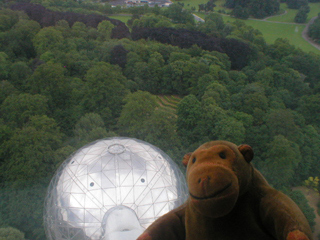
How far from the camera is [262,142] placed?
21047mm

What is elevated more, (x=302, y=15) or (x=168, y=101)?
(x=302, y=15)

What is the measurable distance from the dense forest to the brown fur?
10.7 meters

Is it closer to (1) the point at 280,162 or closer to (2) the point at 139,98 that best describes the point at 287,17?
(1) the point at 280,162

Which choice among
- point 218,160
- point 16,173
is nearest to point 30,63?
point 16,173

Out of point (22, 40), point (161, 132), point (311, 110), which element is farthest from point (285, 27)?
point (22, 40)

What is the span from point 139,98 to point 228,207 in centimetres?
1771

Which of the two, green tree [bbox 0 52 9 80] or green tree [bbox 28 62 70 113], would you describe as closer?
green tree [bbox 28 62 70 113]

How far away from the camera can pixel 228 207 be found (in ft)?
10.0

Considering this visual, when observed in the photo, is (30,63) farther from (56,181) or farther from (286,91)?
(286,91)

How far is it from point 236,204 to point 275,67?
32.8 meters

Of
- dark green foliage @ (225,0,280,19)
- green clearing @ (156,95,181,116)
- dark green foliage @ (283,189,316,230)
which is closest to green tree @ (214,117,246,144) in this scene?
dark green foliage @ (283,189,316,230)

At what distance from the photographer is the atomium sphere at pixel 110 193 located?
19.9 ft

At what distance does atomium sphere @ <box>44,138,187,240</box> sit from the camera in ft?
19.9

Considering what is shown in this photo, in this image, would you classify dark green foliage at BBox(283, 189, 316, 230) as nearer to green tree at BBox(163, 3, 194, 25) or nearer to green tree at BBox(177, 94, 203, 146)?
green tree at BBox(177, 94, 203, 146)
